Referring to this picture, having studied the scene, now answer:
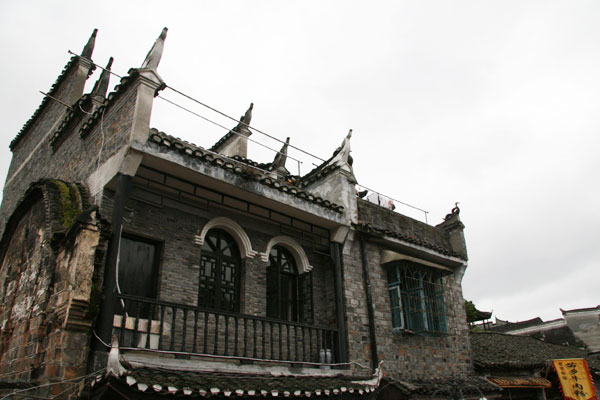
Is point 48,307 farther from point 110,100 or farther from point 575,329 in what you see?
point 575,329

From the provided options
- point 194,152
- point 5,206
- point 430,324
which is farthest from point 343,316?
point 5,206

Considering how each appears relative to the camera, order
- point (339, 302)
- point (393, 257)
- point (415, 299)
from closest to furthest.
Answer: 1. point (339, 302)
2. point (393, 257)
3. point (415, 299)

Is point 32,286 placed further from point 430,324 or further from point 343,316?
point 430,324

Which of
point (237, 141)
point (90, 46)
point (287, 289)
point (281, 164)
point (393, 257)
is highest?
point (90, 46)

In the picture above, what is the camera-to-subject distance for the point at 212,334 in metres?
9.19

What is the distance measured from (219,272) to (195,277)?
0.67 m

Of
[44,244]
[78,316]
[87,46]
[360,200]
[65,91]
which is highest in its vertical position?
[87,46]

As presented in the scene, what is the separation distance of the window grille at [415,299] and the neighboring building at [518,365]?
212cm

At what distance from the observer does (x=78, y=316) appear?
6.86 m

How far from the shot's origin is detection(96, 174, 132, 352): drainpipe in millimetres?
7141

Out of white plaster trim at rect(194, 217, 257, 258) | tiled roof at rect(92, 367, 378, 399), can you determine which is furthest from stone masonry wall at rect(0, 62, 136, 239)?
tiled roof at rect(92, 367, 378, 399)

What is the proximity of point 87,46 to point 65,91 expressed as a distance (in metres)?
1.40

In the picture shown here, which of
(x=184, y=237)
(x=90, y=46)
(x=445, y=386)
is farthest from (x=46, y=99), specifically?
(x=445, y=386)

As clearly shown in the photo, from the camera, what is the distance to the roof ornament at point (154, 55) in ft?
29.0
